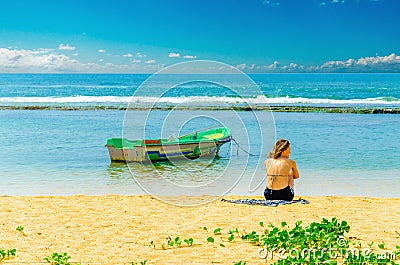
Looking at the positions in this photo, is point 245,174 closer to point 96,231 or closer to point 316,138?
point 96,231

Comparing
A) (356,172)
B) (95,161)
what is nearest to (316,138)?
(356,172)

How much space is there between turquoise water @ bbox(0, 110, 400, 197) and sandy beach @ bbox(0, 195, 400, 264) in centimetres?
120

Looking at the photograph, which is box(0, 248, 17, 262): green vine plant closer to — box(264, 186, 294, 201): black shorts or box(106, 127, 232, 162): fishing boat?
box(264, 186, 294, 201): black shorts

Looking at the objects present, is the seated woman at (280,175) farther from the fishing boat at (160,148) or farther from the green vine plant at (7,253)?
the fishing boat at (160,148)

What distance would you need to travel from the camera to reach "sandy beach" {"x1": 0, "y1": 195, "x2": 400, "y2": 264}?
5052 mm

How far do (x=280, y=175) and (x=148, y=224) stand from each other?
2.16 m

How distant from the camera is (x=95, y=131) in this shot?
59.3ft

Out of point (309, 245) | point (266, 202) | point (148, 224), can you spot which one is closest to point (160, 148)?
point (266, 202)

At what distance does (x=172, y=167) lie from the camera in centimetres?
1184

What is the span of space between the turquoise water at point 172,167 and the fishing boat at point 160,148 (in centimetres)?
40

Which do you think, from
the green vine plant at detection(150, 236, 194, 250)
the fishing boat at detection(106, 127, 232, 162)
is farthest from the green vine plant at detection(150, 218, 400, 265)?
the fishing boat at detection(106, 127, 232, 162)

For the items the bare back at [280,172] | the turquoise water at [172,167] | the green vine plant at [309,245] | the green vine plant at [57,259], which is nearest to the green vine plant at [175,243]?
the green vine plant at [309,245]

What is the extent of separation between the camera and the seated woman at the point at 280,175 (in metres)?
7.28

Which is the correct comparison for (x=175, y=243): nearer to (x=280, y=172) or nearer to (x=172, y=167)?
(x=280, y=172)
